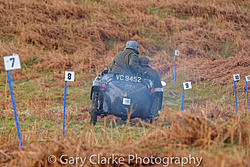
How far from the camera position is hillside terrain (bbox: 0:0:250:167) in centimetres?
582

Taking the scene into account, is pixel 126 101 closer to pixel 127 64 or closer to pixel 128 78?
pixel 128 78

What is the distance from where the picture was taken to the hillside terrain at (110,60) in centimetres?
582

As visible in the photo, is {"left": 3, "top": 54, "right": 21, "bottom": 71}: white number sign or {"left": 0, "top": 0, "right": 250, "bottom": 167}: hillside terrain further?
{"left": 3, "top": 54, "right": 21, "bottom": 71}: white number sign

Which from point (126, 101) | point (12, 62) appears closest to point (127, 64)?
point (126, 101)

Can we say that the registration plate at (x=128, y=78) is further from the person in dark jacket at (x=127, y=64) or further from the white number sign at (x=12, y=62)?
the white number sign at (x=12, y=62)

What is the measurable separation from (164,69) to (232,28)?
309 inches

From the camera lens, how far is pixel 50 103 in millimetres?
12297

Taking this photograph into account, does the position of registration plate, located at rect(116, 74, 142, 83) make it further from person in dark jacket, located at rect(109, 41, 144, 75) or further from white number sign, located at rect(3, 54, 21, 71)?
white number sign, located at rect(3, 54, 21, 71)

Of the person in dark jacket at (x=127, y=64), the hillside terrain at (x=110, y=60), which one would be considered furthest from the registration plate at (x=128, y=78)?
the hillside terrain at (x=110, y=60)

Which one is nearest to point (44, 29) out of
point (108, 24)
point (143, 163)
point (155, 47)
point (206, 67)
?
point (108, 24)

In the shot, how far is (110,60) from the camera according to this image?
18.6m

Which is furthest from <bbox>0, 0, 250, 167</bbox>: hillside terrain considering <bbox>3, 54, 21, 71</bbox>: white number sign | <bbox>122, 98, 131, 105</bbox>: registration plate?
<bbox>3, 54, 21, 71</bbox>: white number sign

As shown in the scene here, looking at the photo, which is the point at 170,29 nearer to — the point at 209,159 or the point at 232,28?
the point at 232,28

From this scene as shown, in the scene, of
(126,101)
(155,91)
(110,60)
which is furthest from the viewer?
(110,60)
